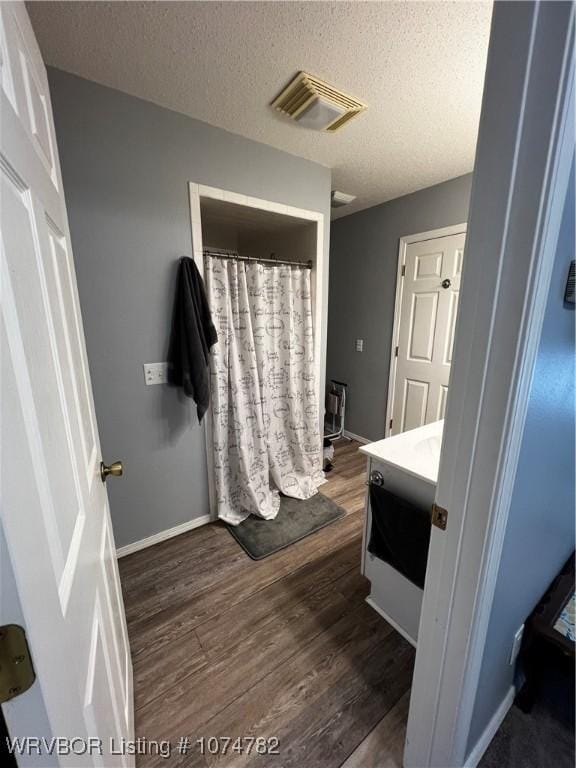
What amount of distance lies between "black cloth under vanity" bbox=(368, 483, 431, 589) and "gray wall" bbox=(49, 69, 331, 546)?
1.20 metres

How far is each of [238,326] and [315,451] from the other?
3.88ft

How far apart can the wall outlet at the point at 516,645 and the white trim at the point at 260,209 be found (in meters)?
1.64

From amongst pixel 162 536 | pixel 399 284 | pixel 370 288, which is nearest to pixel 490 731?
pixel 162 536

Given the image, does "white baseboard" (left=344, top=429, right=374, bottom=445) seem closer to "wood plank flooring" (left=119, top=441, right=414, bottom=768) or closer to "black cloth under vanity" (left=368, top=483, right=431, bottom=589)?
"wood plank flooring" (left=119, top=441, right=414, bottom=768)

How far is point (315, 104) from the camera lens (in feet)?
4.99

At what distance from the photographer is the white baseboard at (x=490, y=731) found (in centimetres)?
95

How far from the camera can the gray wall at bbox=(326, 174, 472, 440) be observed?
2635mm

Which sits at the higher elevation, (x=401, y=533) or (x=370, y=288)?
(x=370, y=288)

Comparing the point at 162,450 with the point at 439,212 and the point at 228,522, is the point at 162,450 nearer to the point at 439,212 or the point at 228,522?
the point at 228,522

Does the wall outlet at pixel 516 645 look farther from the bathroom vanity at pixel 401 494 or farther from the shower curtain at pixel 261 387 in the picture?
the shower curtain at pixel 261 387

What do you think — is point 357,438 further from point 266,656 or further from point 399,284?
point 266,656

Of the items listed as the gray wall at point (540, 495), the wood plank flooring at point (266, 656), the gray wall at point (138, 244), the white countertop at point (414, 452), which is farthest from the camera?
the gray wall at point (138, 244)

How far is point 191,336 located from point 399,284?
6.83ft

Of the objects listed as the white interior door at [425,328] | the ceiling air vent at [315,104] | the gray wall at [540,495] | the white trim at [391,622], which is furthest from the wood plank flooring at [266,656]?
the ceiling air vent at [315,104]
